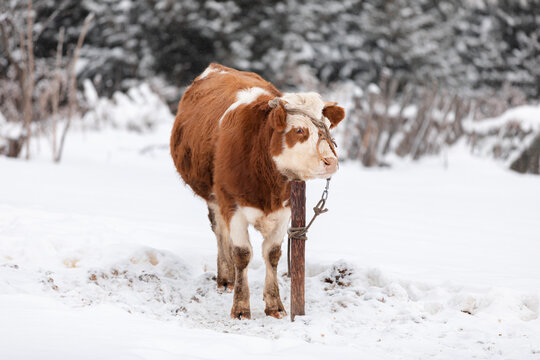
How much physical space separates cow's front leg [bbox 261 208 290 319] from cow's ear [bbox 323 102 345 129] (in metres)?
0.66

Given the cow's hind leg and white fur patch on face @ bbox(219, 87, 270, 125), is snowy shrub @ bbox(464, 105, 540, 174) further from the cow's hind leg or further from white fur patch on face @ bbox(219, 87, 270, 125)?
white fur patch on face @ bbox(219, 87, 270, 125)

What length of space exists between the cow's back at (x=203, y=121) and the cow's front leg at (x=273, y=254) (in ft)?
2.03

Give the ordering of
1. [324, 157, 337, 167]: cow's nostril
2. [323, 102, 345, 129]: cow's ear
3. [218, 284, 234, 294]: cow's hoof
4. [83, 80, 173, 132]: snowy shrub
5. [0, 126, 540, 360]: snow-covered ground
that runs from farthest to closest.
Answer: [83, 80, 173, 132]: snowy shrub, [218, 284, 234, 294]: cow's hoof, [323, 102, 345, 129]: cow's ear, [324, 157, 337, 167]: cow's nostril, [0, 126, 540, 360]: snow-covered ground

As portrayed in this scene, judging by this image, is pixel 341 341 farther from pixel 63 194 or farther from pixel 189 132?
pixel 63 194

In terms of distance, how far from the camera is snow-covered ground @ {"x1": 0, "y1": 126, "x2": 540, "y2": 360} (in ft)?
9.31

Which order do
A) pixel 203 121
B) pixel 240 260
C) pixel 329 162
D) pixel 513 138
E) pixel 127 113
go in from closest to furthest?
1. pixel 329 162
2. pixel 240 260
3. pixel 203 121
4. pixel 513 138
5. pixel 127 113

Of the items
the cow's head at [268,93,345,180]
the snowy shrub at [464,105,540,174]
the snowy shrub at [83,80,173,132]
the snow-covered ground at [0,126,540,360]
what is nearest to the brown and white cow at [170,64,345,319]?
the cow's head at [268,93,345,180]

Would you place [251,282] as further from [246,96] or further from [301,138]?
[301,138]

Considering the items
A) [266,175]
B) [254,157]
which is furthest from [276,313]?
[254,157]

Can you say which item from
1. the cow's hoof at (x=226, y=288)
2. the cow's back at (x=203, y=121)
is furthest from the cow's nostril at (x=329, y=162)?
the cow's hoof at (x=226, y=288)

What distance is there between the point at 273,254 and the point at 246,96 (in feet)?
3.55

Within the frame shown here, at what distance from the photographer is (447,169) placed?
11.3 metres

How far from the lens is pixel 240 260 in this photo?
3.73 metres

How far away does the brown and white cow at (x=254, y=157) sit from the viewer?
10.7 ft
